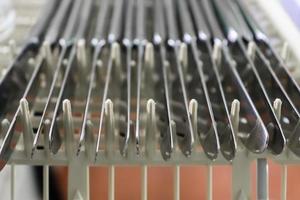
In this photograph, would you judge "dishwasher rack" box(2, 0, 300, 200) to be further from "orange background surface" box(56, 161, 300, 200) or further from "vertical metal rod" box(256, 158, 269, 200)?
"orange background surface" box(56, 161, 300, 200)

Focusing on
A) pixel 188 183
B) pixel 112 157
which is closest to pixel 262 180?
pixel 112 157

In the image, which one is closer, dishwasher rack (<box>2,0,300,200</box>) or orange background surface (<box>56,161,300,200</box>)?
dishwasher rack (<box>2,0,300,200</box>)

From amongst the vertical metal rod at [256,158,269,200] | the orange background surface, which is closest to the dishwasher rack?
the vertical metal rod at [256,158,269,200]

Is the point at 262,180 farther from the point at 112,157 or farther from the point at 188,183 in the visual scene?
the point at 188,183

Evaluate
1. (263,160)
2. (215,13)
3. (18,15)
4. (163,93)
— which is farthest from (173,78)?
(18,15)

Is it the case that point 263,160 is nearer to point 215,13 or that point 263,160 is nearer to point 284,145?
point 284,145

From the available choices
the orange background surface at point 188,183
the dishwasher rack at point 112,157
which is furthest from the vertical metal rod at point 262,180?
the orange background surface at point 188,183

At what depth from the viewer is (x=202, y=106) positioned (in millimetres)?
609

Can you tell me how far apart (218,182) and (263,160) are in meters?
0.34

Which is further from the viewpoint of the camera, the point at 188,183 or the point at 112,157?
the point at 188,183

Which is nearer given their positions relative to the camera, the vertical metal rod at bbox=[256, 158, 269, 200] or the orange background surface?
the vertical metal rod at bbox=[256, 158, 269, 200]

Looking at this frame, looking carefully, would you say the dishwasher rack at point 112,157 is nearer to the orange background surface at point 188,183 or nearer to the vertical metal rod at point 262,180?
the vertical metal rod at point 262,180

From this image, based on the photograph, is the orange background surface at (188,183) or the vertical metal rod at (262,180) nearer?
the vertical metal rod at (262,180)

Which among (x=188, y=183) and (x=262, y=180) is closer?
(x=262, y=180)
